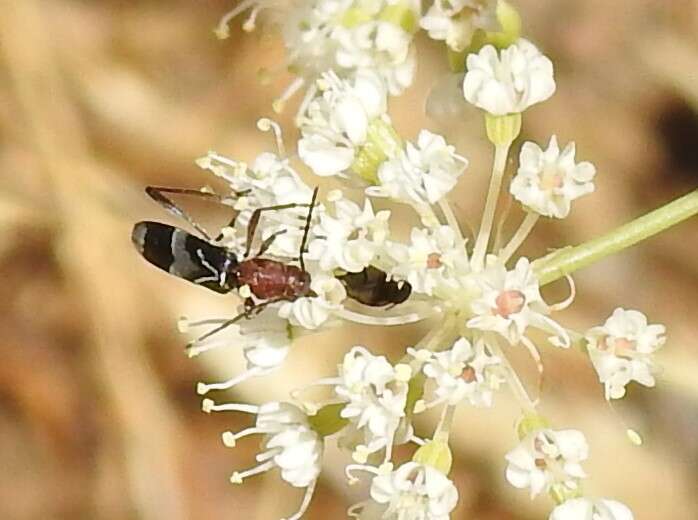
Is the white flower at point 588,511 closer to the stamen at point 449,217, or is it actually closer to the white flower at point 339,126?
the stamen at point 449,217

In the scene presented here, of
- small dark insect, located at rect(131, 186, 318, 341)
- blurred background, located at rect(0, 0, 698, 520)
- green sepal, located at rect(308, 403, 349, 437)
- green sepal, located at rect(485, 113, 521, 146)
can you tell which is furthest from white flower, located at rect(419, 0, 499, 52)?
blurred background, located at rect(0, 0, 698, 520)

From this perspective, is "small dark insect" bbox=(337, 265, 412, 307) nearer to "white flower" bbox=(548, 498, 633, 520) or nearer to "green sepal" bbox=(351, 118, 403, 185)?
"green sepal" bbox=(351, 118, 403, 185)

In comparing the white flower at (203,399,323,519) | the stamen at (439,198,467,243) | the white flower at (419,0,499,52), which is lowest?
the white flower at (203,399,323,519)

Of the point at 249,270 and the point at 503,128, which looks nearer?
the point at 503,128

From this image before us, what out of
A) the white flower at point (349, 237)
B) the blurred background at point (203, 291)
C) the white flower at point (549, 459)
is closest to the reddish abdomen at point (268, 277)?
the white flower at point (349, 237)

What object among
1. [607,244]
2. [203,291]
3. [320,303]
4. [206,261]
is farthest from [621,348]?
[203,291]

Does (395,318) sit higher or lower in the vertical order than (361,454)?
higher

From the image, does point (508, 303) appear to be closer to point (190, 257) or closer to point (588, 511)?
point (588, 511)
